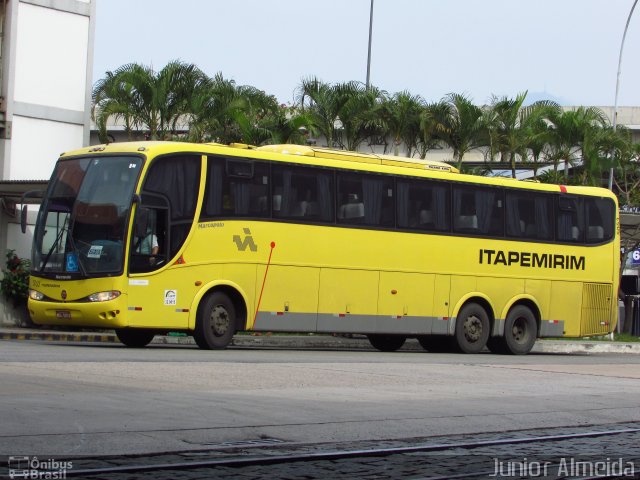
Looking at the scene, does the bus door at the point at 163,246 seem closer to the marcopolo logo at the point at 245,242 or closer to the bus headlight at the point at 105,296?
the bus headlight at the point at 105,296

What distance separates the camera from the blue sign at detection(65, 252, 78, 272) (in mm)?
20375

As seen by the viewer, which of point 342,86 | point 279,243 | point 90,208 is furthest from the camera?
point 342,86

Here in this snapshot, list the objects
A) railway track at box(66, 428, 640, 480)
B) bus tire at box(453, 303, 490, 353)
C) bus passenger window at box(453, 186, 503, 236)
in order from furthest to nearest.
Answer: bus tire at box(453, 303, 490, 353) → bus passenger window at box(453, 186, 503, 236) → railway track at box(66, 428, 640, 480)

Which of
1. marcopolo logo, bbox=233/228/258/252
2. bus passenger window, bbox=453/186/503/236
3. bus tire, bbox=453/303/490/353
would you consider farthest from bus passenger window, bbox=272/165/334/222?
bus tire, bbox=453/303/490/353

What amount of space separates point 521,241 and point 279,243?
6.76 metres

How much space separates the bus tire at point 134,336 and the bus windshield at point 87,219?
221 cm

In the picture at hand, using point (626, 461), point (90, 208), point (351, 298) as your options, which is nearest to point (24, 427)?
point (626, 461)

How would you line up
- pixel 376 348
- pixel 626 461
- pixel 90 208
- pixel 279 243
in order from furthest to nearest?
1. pixel 376 348
2. pixel 279 243
3. pixel 90 208
4. pixel 626 461

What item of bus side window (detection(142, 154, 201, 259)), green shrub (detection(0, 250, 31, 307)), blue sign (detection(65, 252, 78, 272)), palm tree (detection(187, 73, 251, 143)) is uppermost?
palm tree (detection(187, 73, 251, 143))

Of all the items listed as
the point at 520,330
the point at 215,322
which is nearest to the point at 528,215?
the point at 520,330

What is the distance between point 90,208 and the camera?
→ 20.6 meters

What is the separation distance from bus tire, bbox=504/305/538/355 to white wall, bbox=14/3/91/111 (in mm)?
14384

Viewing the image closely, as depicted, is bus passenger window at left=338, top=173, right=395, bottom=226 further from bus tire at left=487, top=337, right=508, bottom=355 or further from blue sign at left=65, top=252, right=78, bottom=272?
blue sign at left=65, top=252, right=78, bottom=272

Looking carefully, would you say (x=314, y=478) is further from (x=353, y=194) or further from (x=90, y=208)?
(x=353, y=194)
